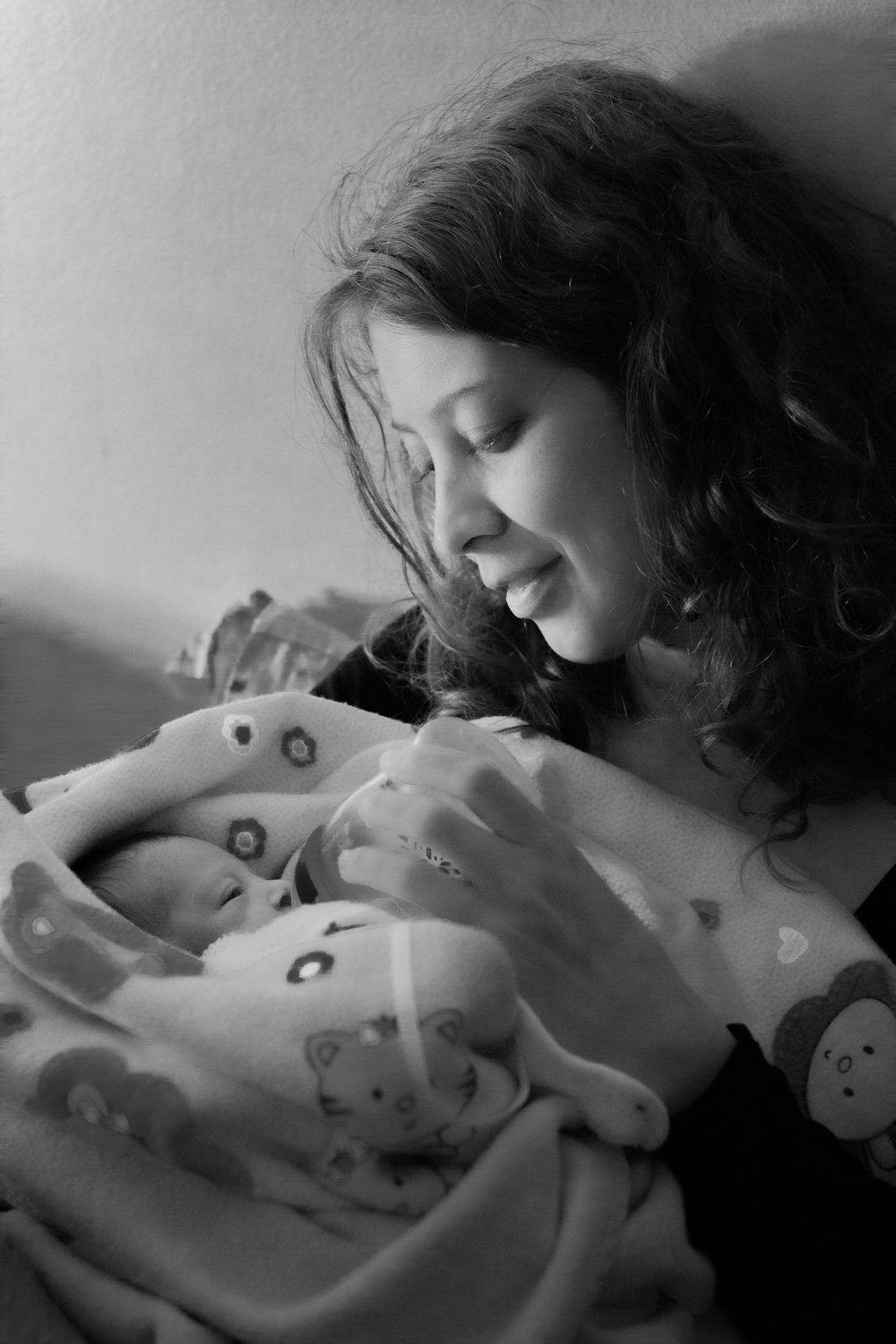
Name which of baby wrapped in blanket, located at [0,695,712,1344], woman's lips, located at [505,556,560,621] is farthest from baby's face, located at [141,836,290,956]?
woman's lips, located at [505,556,560,621]

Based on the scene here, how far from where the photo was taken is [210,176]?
159 centimetres

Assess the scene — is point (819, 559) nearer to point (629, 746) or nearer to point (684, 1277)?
point (629, 746)

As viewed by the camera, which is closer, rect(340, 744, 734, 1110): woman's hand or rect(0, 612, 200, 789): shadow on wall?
rect(340, 744, 734, 1110): woman's hand

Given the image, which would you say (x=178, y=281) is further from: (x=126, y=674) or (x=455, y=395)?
(x=455, y=395)

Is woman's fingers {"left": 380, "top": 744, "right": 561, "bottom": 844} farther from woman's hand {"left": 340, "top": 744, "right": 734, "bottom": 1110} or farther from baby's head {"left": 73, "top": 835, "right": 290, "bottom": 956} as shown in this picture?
baby's head {"left": 73, "top": 835, "right": 290, "bottom": 956}

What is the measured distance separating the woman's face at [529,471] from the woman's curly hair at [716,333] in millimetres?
20

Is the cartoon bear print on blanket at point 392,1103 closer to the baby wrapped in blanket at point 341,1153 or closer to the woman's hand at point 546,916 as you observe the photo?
the baby wrapped in blanket at point 341,1153

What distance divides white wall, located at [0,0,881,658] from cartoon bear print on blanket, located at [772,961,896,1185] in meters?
0.91

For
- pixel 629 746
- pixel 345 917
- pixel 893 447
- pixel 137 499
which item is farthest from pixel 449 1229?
pixel 137 499

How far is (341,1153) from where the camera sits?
683mm

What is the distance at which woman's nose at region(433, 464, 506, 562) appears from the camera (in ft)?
3.30

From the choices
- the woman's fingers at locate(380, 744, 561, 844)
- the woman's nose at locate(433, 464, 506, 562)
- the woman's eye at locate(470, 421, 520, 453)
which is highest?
the woman's eye at locate(470, 421, 520, 453)

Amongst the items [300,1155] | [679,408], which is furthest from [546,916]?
[679,408]

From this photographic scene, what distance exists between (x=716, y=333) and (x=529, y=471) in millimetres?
223
